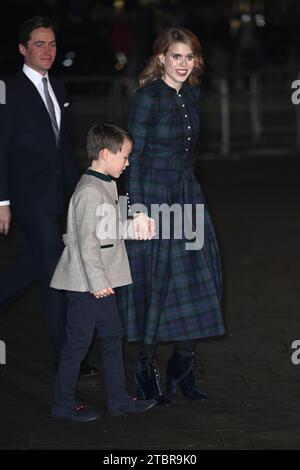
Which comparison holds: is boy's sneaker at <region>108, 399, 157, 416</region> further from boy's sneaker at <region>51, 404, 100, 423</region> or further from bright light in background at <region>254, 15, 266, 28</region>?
bright light in background at <region>254, 15, 266, 28</region>

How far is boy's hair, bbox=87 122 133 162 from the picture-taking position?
263 inches

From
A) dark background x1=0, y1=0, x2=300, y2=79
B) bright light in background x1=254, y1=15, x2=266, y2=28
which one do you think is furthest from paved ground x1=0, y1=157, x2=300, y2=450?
bright light in background x1=254, y1=15, x2=266, y2=28

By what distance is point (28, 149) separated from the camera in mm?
7641

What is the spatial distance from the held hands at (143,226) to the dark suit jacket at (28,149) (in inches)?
38.7

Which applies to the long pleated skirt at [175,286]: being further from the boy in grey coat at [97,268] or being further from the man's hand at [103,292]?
the man's hand at [103,292]

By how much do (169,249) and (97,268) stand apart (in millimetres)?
681

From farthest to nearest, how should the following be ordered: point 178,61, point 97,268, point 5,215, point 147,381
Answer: point 5,215, point 147,381, point 178,61, point 97,268

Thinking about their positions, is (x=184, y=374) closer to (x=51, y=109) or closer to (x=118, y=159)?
(x=118, y=159)

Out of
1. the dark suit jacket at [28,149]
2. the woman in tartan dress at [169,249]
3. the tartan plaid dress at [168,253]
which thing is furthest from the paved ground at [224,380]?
the dark suit jacket at [28,149]

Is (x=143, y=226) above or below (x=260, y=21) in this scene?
below

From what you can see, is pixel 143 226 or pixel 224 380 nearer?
pixel 143 226

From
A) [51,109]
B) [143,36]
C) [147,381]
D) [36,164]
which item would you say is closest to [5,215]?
[36,164]

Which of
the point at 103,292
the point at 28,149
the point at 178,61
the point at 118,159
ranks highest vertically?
the point at 178,61

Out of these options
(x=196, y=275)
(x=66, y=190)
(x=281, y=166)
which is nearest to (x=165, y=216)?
(x=196, y=275)
